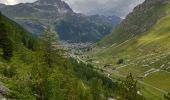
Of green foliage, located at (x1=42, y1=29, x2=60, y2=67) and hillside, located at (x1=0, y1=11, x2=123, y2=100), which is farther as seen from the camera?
green foliage, located at (x1=42, y1=29, x2=60, y2=67)

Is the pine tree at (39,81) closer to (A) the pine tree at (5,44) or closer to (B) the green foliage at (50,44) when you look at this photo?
(B) the green foliage at (50,44)

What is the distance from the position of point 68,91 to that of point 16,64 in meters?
20.8

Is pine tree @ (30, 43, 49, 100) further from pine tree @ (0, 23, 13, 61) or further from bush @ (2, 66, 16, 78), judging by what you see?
pine tree @ (0, 23, 13, 61)

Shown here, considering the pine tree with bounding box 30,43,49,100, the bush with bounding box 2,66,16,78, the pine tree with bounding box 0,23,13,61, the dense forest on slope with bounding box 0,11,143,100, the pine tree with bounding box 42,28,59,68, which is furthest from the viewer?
the pine tree with bounding box 0,23,13,61

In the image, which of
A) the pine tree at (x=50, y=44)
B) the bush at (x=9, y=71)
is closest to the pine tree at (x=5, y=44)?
the pine tree at (x=50, y=44)

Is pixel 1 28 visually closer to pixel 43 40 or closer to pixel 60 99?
pixel 43 40

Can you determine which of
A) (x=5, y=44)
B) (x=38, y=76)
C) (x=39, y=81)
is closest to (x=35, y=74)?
(x=38, y=76)

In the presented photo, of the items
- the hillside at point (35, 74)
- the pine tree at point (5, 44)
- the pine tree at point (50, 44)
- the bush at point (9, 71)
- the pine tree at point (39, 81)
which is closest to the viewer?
the hillside at point (35, 74)

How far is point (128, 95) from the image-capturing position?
55.4 m

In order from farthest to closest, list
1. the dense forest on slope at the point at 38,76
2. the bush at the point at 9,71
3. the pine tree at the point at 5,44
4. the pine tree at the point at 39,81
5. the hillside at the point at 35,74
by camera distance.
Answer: the pine tree at the point at 5,44
the bush at the point at 9,71
the pine tree at the point at 39,81
the dense forest on slope at the point at 38,76
the hillside at the point at 35,74

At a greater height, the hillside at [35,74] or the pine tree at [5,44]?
the pine tree at [5,44]

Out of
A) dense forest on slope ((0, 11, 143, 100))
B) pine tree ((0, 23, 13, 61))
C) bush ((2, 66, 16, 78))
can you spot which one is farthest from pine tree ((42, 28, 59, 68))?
bush ((2, 66, 16, 78))

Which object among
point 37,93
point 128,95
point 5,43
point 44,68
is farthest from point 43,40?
point 128,95

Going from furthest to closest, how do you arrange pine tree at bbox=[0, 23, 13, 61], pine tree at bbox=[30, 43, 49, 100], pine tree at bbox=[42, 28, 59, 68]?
pine tree at bbox=[0, 23, 13, 61] → pine tree at bbox=[42, 28, 59, 68] → pine tree at bbox=[30, 43, 49, 100]
